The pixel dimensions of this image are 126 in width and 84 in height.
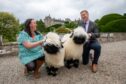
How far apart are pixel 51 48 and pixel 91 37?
54.2 inches

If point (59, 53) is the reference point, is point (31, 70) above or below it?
below

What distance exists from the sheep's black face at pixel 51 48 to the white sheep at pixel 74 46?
723mm

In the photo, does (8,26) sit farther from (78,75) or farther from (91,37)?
(78,75)

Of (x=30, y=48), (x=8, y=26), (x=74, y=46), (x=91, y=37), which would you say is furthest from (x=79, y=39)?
(x=8, y=26)

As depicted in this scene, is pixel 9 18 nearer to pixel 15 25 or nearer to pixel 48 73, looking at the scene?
pixel 15 25

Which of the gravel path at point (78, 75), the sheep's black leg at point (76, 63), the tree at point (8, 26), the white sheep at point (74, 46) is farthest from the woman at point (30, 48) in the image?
the tree at point (8, 26)

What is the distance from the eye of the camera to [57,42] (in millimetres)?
6195

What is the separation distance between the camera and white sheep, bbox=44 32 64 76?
612 centimetres

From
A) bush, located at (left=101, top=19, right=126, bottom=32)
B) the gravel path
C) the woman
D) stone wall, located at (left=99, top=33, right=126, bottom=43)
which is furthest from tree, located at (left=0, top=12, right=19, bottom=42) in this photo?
the woman

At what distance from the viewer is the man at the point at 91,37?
23.0ft

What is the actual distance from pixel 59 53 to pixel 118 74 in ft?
5.08

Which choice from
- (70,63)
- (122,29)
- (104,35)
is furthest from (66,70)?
(122,29)

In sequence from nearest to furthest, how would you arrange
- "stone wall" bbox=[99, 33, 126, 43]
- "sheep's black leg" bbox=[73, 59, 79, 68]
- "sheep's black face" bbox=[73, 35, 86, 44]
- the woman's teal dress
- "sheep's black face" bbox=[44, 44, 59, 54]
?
"sheep's black face" bbox=[44, 44, 59, 54] → the woman's teal dress → "sheep's black face" bbox=[73, 35, 86, 44] → "sheep's black leg" bbox=[73, 59, 79, 68] → "stone wall" bbox=[99, 33, 126, 43]

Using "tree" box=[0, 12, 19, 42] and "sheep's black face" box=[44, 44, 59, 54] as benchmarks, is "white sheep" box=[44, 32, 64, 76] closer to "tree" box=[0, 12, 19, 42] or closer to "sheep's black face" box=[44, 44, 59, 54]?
"sheep's black face" box=[44, 44, 59, 54]
